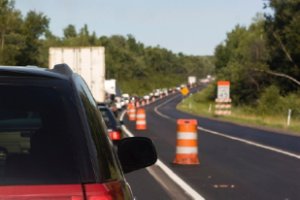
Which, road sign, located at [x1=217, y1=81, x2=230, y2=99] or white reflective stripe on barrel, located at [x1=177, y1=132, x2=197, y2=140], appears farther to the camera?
road sign, located at [x1=217, y1=81, x2=230, y2=99]

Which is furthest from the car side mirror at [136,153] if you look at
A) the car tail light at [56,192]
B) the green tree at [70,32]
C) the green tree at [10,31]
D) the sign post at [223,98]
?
the green tree at [70,32]

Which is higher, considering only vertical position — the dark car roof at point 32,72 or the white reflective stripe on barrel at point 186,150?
the dark car roof at point 32,72

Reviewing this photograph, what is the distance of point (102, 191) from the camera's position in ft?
11.0

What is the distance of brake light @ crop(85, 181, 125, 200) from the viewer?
3.29 meters

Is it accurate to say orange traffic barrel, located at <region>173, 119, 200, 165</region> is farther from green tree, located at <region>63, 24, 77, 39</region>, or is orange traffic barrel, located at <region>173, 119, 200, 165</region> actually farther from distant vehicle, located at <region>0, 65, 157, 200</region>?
green tree, located at <region>63, 24, 77, 39</region>

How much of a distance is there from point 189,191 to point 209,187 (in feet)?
2.42

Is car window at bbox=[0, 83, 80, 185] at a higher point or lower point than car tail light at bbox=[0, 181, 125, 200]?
higher

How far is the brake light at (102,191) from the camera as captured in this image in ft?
10.8

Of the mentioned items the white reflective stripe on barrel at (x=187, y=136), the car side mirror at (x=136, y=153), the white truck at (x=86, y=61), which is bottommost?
the white reflective stripe on barrel at (x=187, y=136)

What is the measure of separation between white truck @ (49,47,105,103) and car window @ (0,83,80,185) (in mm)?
28810

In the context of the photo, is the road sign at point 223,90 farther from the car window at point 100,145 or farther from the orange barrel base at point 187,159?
the car window at point 100,145

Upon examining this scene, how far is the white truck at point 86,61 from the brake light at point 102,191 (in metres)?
29.0

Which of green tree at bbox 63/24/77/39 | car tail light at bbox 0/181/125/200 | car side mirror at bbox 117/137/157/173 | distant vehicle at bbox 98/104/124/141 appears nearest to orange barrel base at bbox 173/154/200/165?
distant vehicle at bbox 98/104/124/141

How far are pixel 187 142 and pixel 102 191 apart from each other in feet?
44.4
